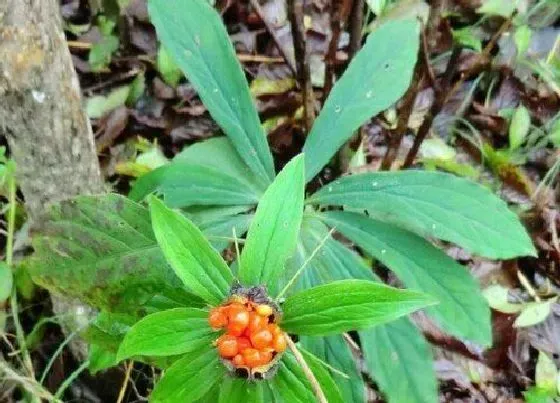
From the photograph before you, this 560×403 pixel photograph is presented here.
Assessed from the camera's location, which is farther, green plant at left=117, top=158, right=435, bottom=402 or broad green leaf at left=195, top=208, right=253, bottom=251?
broad green leaf at left=195, top=208, right=253, bottom=251

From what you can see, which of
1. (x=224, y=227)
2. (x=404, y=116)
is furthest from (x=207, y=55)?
(x=404, y=116)

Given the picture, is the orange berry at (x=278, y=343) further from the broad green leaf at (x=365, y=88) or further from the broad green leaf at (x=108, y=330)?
the broad green leaf at (x=365, y=88)

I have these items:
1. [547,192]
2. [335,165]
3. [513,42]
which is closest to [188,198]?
[335,165]

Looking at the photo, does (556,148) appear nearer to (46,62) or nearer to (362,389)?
(362,389)

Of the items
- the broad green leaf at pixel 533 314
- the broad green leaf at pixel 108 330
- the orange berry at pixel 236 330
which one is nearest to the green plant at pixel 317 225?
the broad green leaf at pixel 108 330

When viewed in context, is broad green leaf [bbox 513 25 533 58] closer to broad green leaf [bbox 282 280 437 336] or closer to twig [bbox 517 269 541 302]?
twig [bbox 517 269 541 302]

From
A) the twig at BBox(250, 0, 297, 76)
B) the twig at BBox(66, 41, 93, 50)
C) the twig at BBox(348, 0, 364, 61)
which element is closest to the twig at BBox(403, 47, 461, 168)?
the twig at BBox(348, 0, 364, 61)
